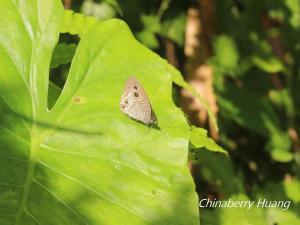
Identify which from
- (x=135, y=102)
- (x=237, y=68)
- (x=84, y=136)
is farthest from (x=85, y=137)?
(x=237, y=68)

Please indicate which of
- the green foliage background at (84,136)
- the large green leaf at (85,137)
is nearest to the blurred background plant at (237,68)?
the green foliage background at (84,136)

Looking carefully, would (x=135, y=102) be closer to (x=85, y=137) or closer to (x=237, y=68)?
(x=85, y=137)

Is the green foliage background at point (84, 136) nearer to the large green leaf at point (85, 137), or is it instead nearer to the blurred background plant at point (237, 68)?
the large green leaf at point (85, 137)

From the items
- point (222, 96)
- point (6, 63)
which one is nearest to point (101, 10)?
point (222, 96)

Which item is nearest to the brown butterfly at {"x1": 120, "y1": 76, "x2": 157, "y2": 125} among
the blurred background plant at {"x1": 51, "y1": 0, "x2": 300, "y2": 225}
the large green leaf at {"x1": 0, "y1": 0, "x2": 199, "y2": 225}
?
the large green leaf at {"x1": 0, "y1": 0, "x2": 199, "y2": 225}

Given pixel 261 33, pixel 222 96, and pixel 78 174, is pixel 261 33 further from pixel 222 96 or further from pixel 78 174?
pixel 78 174

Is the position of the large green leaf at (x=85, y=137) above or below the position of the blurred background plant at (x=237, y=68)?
above
